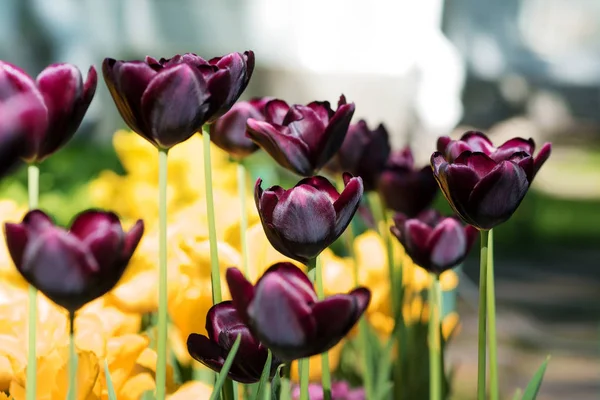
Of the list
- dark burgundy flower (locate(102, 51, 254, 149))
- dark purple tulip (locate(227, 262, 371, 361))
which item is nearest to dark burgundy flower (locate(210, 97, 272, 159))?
dark burgundy flower (locate(102, 51, 254, 149))

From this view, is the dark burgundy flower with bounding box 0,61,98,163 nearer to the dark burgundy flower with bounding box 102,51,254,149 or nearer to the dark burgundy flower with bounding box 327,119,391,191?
the dark burgundy flower with bounding box 102,51,254,149

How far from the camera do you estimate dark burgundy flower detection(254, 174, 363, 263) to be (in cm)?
60

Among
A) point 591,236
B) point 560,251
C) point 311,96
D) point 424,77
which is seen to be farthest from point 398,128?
point 591,236

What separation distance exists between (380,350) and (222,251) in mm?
495

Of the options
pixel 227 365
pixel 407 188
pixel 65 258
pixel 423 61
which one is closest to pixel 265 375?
pixel 227 365

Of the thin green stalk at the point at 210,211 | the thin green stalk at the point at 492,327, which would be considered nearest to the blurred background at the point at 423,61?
the thin green stalk at the point at 492,327

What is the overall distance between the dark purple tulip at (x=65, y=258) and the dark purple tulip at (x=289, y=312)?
2.7 inches

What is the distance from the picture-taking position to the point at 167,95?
608 mm

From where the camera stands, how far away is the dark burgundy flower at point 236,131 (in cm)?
84

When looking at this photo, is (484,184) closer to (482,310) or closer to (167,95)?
(482,310)

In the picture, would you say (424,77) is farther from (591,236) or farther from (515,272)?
(591,236)

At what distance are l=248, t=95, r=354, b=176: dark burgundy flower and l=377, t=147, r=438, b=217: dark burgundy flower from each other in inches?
11.1

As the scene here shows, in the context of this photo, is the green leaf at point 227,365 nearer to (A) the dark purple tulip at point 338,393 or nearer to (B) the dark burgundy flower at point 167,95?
(B) the dark burgundy flower at point 167,95

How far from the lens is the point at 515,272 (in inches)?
243
